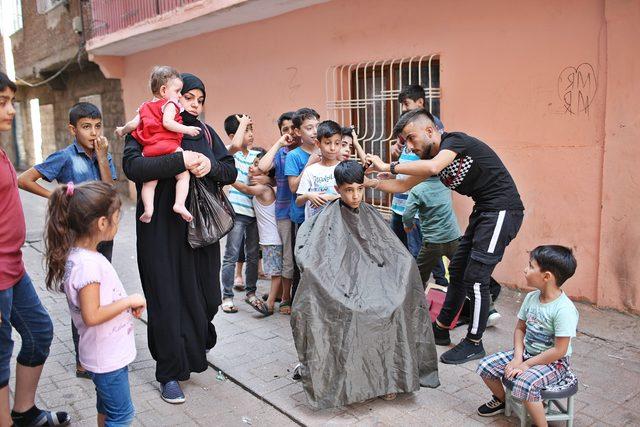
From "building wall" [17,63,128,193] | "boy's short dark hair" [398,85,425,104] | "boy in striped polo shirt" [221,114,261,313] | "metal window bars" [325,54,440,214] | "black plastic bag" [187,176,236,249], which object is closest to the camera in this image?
"black plastic bag" [187,176,236,249]

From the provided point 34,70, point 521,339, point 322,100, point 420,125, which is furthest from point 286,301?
point 34,70

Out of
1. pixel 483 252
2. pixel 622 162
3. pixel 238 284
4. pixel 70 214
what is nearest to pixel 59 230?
pixel 70 214

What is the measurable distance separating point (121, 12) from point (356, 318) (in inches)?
366

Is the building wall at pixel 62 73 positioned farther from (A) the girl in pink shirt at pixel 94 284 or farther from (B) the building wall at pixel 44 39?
(A) the girl in pink shirt at pixel 94 284

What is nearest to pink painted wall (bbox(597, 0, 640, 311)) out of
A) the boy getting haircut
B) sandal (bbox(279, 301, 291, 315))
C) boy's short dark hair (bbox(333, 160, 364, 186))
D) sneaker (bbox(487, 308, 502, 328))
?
sneaker (bbox(487, 308, 502, 328))

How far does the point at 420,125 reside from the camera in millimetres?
3717

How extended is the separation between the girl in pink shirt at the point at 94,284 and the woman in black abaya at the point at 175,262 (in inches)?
30.2

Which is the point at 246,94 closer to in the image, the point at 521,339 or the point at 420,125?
the point at 420,125

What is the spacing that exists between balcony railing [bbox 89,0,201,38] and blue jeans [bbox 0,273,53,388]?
20.7 feet

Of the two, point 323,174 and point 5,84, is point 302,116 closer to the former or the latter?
point 323,174

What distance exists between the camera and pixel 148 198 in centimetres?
328

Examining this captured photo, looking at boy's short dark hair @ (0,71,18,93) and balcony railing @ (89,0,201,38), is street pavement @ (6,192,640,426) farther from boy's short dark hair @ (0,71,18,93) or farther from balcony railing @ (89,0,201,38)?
balcony railing @ (89,0,201,38)

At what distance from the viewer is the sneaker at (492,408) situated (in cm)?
314

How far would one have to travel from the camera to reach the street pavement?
320 cm
